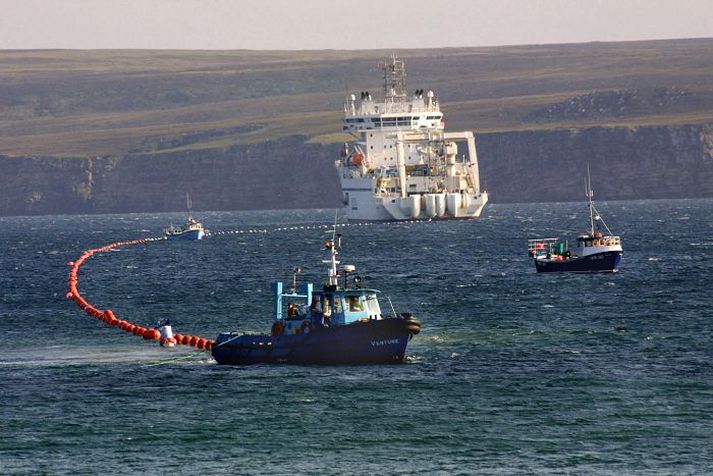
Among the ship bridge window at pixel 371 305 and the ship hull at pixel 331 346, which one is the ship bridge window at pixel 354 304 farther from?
the ship hull at pixel 331 346

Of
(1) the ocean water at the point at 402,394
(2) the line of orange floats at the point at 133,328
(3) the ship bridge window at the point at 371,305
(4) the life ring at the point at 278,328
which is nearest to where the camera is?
(1) the ocean water at the point at 402,394

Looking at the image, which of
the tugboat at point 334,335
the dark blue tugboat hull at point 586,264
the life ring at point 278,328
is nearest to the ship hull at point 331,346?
the tugboat at point 334,335

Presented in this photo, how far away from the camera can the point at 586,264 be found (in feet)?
463

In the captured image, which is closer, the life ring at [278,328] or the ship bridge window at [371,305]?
the ship bridge window at [371,305]

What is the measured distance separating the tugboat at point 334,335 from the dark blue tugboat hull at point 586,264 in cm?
6349

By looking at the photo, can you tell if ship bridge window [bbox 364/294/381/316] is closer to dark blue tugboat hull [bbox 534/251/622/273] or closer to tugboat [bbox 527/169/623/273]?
tugboat [bbox 527/169/623/273]

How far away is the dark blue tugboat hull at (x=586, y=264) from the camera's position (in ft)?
458

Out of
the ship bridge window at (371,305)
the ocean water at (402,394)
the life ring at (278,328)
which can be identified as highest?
the ship bridge window at (371,305)

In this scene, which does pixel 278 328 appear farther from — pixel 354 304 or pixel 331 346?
pixel 354 304

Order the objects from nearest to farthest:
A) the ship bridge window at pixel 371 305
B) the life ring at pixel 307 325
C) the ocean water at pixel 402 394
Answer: the ocean water at pixel 402 394, the life ring at pixel 307 325, the ship bridge window at pixel 371 305

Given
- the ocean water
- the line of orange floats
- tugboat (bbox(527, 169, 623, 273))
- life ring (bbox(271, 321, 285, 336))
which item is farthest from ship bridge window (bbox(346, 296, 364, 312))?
tugboat (bbox(527, 169, 623, 273))

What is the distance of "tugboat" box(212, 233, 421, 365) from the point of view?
254 feet

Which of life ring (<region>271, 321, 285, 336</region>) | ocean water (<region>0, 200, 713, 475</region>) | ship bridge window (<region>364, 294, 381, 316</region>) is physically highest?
ship bridge window (<region>364, 294, 381, 316</region>)

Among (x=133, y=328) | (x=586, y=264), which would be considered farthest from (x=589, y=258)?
(x=133, y=328)
